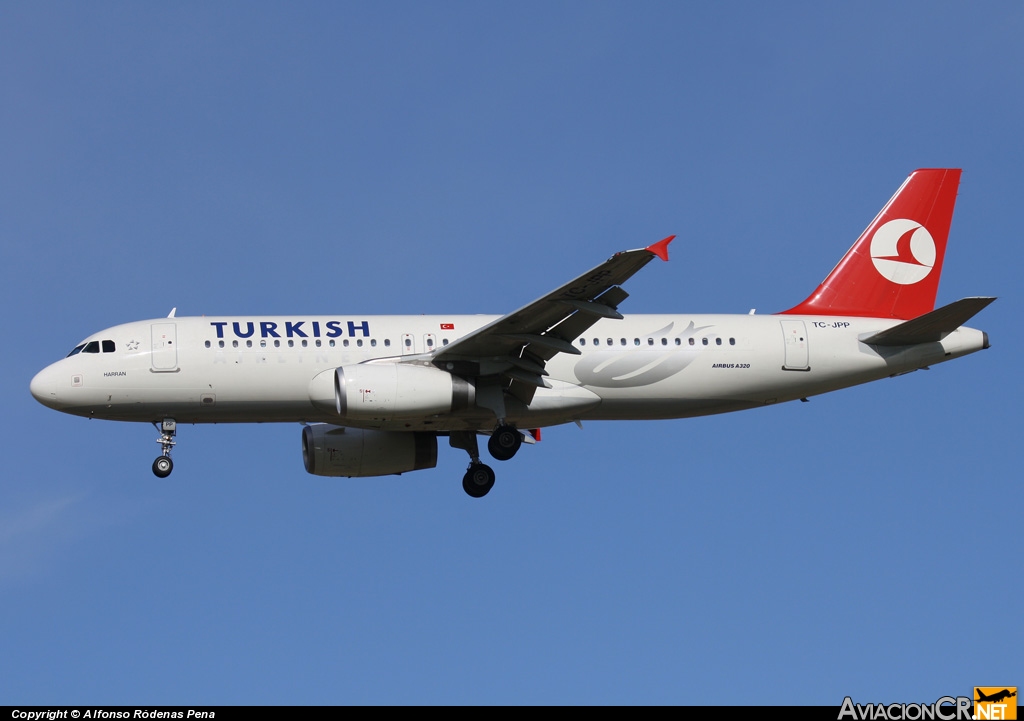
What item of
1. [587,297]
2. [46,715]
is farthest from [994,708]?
[46,715]

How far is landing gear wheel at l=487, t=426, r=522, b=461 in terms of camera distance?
32.7 meters

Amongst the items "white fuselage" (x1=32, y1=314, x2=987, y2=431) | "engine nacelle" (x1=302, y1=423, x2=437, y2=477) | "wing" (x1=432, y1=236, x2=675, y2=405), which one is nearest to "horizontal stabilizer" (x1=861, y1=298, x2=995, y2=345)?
"white fuselage" (x1=32, y1=314, x2=987, y2=431)

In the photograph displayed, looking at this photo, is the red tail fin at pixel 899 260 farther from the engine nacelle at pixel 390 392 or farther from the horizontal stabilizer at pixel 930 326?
the engine nacelle at pixel 390 392

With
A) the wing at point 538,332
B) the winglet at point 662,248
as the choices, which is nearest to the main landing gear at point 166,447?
the wing at point 538,332

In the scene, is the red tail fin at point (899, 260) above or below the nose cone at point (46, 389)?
above

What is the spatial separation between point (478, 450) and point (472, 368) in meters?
3.95

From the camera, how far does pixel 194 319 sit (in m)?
33.4

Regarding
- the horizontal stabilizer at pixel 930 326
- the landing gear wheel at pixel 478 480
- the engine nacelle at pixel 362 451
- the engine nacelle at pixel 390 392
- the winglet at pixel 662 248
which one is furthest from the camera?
the engine nacelle at pixel 362 451

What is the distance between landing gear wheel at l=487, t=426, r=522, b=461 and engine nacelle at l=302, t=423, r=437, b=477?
345cm

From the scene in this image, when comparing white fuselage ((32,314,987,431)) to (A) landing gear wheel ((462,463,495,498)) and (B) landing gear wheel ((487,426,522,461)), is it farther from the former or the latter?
(A) landing gear wheel ((462,463,495,498))

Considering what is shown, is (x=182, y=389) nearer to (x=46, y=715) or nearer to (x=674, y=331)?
(x=46, y=715)

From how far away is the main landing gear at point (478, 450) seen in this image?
32.7m

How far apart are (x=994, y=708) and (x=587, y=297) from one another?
1118 centimetres

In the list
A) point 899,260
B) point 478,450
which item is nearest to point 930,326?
point 899,260
